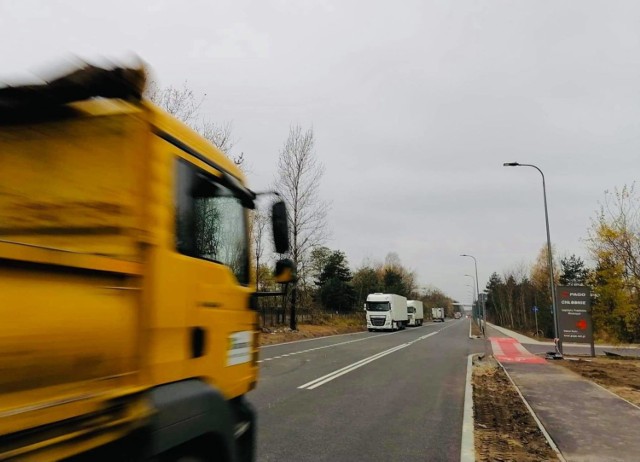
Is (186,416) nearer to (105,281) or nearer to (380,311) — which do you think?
(105,281)

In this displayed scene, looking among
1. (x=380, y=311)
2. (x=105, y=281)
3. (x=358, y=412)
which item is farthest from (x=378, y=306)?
(x=105, y=281)

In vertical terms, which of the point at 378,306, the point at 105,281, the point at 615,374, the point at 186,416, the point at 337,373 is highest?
the point at 105,281

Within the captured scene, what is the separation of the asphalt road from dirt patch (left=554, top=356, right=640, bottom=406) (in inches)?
137

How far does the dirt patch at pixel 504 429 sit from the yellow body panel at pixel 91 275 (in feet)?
15.7

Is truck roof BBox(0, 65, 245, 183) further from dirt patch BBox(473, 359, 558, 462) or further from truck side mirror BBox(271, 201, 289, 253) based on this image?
dirt patch BBox(473, 359, 558, 462)

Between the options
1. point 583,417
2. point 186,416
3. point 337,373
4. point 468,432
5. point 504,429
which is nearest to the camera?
point 186,416

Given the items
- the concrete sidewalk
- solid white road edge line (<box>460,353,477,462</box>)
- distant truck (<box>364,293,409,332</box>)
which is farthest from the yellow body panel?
distant truck (<box>364,293,409,332</box>)

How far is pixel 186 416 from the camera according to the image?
8.23ft

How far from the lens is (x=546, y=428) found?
283 inches

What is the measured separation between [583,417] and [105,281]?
27.8 ft

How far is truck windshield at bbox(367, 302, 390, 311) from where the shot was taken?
44.7 metres

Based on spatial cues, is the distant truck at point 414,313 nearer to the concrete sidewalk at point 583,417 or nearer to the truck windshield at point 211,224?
the concrete sidewalk at point 583,417

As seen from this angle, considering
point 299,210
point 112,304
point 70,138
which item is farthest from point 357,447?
point 299,210

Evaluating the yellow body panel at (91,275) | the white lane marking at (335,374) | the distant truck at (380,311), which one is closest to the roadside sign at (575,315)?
the white lane marking at (335,374)
